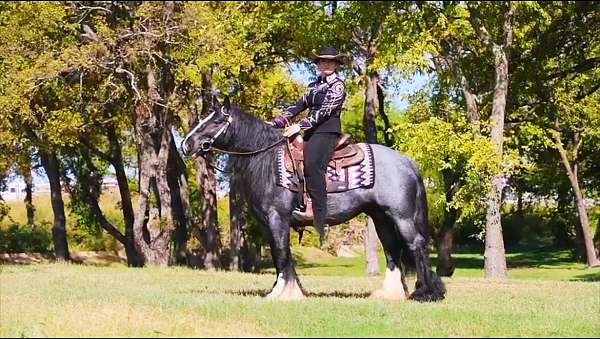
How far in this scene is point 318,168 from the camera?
1162 centimetres

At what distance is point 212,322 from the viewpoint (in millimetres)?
8703

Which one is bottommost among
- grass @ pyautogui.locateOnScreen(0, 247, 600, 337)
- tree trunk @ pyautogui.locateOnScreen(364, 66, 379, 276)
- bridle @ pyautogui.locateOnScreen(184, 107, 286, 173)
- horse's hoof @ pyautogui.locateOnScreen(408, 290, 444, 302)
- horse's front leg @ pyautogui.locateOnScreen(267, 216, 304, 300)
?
grass @ pyautogui.locateOnScreen(0, 247, 600, 337)

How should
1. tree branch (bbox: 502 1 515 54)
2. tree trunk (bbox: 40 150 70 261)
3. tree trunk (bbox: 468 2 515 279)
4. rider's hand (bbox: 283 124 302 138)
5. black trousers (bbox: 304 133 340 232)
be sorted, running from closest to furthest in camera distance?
black trousers (bbox: 304 133 340 232) < rider's hand (bbox: 283 124 302 138) < tree trunk (bbox: 468 2 515 279) < tree branch (bbox: 502 1 515 54) < tree trunk (bbox: 40 150 70 261)

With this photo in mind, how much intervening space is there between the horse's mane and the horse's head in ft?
0.35

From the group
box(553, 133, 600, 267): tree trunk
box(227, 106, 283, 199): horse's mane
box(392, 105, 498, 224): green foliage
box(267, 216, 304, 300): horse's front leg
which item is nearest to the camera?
box(267, 216, 304, 300): horse's front leg

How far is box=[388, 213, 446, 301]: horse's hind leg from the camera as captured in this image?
11992mm

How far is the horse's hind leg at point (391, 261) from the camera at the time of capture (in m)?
12.4

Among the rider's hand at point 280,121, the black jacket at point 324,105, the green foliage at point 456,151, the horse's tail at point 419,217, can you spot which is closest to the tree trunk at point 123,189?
the green foliage at point 456,151

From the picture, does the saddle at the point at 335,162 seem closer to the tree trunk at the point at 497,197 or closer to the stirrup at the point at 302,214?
the stirrup at the point at 302,214

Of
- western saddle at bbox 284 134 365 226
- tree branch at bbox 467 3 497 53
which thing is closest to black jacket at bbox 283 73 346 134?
western saddle at bbox 284 134 365 226

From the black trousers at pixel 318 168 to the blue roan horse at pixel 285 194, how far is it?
244mm

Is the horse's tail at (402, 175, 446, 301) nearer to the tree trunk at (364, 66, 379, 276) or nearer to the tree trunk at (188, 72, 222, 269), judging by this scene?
the tree trunk at (364, 66, 379, 276)

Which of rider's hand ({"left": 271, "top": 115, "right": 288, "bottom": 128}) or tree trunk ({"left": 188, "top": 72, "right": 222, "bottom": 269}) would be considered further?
tree trunk ({"left": 188, "top": 72, "right": 222, "bottom": 269})

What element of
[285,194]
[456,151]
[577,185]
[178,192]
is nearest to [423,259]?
[285,194]
